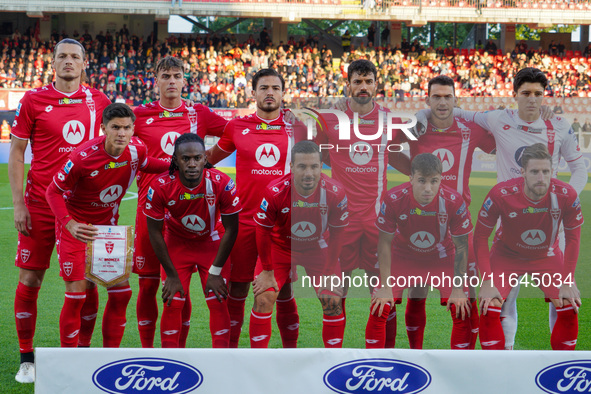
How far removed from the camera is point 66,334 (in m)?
4.29

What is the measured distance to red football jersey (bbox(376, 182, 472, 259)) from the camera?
4.00 m

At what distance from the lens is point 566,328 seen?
13.6ft

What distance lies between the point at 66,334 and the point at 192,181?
1.28 m

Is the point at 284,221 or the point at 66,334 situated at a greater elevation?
the point at 284,221

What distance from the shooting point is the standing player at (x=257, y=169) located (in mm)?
4684

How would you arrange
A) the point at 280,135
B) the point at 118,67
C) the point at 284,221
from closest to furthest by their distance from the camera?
1. the point at 284,221
2. the point at 280,135
3. the point at 118,67

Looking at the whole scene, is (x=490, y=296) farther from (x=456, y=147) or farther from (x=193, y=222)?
(x=193, y=222)

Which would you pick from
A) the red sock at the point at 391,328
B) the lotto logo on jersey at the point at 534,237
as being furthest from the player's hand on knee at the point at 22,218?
the lotto logo on jersey at the point at 534,237

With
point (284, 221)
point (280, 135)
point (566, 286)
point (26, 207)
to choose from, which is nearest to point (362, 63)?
point (280, 135)

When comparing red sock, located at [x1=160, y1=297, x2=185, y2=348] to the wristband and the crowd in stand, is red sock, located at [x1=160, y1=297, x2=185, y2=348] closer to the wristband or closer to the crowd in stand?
the wristband

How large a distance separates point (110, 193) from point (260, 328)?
4.36ft

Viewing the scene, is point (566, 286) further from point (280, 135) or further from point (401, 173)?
point (280, 135)

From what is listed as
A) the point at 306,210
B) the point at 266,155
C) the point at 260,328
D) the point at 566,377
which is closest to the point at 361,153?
the point at 306,210

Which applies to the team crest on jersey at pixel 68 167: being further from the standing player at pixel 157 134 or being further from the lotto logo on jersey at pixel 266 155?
the lotto logo on jersey at pixel 266 155
